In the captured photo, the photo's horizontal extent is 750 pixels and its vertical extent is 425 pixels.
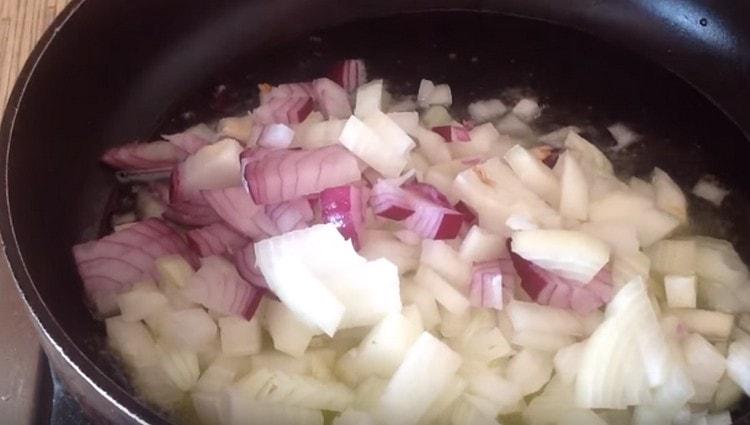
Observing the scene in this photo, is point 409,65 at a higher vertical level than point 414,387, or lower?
higher

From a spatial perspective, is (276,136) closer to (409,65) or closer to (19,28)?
(409,65)

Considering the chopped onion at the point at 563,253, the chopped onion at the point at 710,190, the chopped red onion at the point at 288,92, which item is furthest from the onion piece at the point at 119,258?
the chopped onion at the point at 710,190

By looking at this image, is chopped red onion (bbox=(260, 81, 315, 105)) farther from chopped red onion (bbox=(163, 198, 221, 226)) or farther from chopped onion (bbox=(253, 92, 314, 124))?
chopped red onion (bbox=(163, 198, 221, 226))

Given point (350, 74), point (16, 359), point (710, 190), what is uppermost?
point (350, 74)

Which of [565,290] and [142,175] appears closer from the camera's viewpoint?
[565,290]

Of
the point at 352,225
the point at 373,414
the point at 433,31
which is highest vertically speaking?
the point at 433,31

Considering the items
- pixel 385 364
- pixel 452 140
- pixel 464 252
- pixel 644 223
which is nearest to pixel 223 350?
pixel 385 364

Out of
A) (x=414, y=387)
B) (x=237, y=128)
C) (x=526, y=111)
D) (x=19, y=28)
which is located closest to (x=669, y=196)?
(x=526, y=111)

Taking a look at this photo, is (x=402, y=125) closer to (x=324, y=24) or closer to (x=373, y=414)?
(x=324, y=24)
